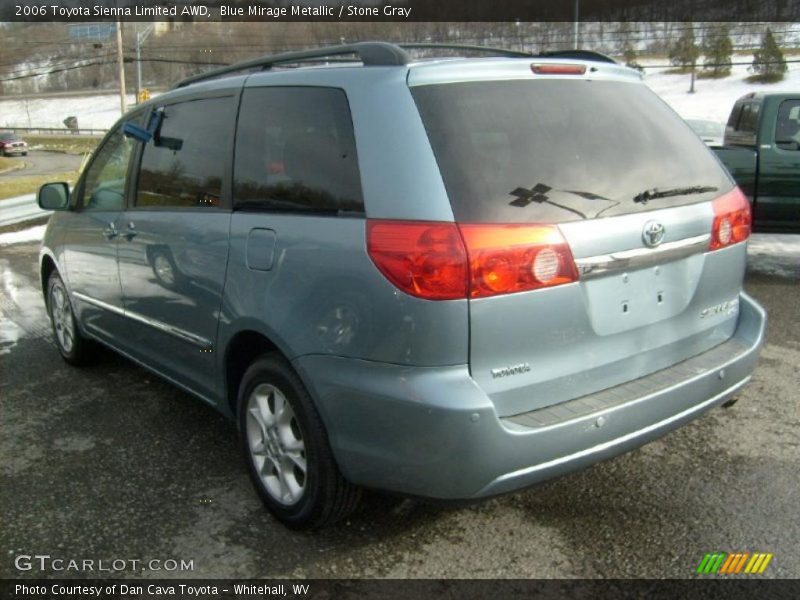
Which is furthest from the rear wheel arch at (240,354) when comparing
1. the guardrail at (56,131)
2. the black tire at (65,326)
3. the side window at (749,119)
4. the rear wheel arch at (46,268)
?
the guardrail at (56,131)

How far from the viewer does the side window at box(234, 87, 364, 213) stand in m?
2.51

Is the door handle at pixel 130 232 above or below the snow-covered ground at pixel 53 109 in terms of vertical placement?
above

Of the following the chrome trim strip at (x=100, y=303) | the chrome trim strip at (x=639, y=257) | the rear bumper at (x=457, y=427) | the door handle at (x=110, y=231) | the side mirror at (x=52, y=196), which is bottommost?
the chrome trim strip at (x=100, y=303)

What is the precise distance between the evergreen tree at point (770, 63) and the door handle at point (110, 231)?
180ft

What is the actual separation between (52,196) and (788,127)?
22.3 ft

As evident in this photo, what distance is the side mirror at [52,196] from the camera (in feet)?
14.6

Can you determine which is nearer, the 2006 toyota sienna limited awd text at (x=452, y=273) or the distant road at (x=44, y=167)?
the 2006 toyota sienna limited awd text at (x=452, y=273)

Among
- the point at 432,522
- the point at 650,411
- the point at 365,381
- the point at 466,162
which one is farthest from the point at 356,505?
the point at 466,162

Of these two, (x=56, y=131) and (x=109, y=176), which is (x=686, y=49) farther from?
→ (x=56, y=131)

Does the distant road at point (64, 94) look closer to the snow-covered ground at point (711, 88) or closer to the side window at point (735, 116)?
the snow-covered ground at point (711, 88)

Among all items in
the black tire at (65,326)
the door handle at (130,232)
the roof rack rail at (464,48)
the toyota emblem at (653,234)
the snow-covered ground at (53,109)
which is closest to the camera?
the toyota emblem at (653,234)

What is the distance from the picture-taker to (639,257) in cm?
244
